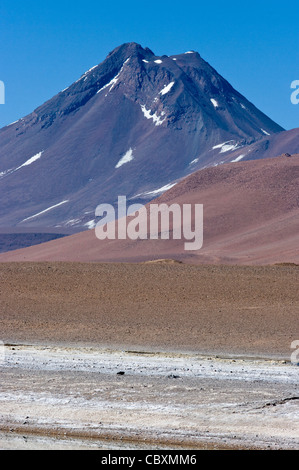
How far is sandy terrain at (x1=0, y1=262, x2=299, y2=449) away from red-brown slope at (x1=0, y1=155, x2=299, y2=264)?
29.4 metres

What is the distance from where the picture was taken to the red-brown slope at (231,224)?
→ 6128 cm

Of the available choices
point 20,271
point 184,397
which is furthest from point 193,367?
point 20,271

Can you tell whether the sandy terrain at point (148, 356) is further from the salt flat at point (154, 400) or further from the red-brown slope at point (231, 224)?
the red-brown slope at point (231, 224)

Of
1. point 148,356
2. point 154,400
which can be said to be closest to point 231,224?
point 148,356

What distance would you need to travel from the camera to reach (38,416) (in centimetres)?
1010

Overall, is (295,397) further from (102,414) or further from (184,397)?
(102,414)

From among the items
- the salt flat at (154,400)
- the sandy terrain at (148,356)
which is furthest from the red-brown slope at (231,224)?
the salt flat at (154,400)

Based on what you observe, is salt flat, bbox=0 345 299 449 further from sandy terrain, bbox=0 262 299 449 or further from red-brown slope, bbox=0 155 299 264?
red-brown slope, bbox=0 155 299 264

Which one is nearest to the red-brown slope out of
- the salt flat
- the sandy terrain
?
the sandy terrain

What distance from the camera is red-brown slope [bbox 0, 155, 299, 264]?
6128 cm

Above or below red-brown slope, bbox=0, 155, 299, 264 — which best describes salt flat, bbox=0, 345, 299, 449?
below

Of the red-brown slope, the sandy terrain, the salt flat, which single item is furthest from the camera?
the red-brown slope

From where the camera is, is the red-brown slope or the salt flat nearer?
the salt flat
